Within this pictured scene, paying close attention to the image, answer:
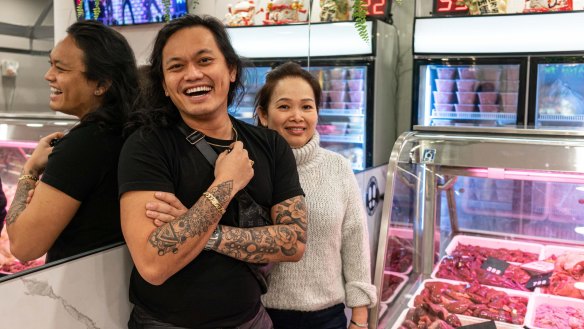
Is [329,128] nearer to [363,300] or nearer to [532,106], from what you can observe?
[532,106]

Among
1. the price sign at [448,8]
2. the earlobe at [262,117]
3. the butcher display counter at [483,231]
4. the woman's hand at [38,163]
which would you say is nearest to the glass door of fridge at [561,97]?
the price sign at [448,8]

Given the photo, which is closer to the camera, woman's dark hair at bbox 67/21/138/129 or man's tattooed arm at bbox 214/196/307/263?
man's tattooed arm at bbox 214/196/307/263

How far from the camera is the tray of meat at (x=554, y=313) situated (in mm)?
2398

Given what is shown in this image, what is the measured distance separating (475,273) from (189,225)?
1843 mm

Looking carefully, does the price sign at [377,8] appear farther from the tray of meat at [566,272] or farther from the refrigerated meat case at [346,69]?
the tray of meat at [566,272]

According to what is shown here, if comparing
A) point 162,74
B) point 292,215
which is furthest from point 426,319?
point 162,74

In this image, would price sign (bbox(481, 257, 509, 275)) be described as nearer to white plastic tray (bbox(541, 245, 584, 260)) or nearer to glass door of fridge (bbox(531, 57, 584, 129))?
white plastic tray (bbox(541, 245, 584, 260))

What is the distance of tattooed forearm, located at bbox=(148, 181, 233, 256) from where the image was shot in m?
1.39

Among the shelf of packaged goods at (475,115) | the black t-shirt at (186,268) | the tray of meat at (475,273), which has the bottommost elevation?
the tray of meat at (475,273)

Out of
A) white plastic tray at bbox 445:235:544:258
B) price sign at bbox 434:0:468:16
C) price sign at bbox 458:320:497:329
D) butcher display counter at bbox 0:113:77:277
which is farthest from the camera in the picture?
price sign at bbox 434:0:468:16

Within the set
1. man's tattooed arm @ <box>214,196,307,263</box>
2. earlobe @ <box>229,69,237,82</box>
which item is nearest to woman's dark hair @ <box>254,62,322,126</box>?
earlobe @ <box>229,69,237,82</box>

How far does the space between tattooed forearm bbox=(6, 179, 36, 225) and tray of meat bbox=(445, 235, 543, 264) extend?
6.92ft

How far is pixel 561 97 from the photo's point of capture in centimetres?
430

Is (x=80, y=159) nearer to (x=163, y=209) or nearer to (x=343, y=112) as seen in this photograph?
(x=163, y=209)
